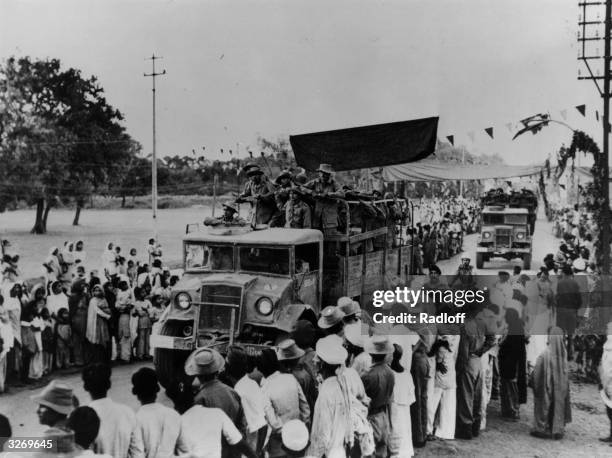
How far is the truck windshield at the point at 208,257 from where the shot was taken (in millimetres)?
8656

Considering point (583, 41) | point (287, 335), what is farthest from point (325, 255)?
point (583, 41)

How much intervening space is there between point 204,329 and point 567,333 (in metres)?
5.89

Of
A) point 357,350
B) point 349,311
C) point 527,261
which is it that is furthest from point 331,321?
point 527,261

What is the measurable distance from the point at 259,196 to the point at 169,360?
331 cm

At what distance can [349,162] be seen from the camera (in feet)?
33.7

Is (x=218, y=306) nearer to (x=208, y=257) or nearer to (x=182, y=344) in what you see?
(x=182, y=344)

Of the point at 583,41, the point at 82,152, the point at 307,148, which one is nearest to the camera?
the point at 307,148

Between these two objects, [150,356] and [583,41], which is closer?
[150,356]

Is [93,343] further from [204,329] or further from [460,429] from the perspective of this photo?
[460,429]

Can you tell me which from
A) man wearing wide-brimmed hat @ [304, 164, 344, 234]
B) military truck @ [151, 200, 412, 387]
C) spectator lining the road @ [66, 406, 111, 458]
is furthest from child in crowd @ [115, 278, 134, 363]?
spectator lining the road @ [66, 406, 111, 458]

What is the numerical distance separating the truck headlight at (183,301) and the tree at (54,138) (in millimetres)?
7856

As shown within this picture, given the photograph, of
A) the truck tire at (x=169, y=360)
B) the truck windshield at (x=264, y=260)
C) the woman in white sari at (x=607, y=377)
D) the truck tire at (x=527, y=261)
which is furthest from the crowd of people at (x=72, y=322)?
the truck tire at (x=527, y=261)

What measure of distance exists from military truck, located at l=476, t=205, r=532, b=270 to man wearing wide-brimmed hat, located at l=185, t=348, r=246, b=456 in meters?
15.2

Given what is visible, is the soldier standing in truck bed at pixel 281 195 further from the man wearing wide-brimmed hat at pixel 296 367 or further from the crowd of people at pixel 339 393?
the man wearing wide-brimmed hat at pixel 296 367
